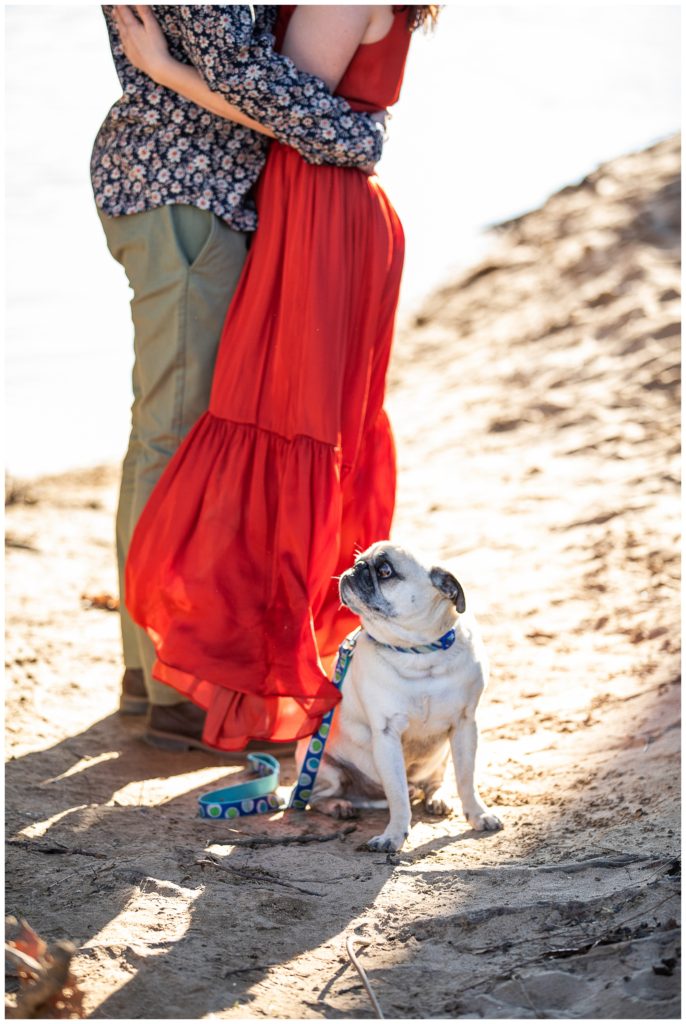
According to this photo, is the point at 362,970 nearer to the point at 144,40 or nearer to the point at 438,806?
the point at 438,806

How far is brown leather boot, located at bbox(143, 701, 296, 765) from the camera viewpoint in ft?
11.7

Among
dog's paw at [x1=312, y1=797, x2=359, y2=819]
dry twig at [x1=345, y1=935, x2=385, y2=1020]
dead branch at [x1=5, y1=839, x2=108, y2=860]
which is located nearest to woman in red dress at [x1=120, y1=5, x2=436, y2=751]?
dog's paw at [x1=312, y1=797, x2=359, y2=819]

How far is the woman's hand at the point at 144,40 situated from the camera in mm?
3129

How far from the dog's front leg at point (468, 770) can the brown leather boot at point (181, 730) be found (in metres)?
0.80

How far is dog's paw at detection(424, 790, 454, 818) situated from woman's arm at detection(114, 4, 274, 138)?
1.83 metres

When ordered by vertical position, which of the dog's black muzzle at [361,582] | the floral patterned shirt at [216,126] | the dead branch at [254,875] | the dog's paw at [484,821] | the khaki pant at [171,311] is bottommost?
the dog's paw at [484,821]

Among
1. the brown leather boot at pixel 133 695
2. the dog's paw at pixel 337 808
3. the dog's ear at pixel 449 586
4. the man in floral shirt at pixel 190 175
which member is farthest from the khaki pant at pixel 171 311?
the dog's ear at pixel 449 586

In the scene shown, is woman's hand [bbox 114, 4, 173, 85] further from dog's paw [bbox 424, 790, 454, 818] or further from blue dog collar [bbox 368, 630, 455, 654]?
dog's paw [bbox 424, 790, 454, 818]

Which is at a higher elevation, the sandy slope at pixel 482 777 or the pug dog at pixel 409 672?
the pug dog at pixel 409 672

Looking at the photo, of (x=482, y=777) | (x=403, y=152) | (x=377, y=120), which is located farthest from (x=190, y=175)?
(x=403, y=152)

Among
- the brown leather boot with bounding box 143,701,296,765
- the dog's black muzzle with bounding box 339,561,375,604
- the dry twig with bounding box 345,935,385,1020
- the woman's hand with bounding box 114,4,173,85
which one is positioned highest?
the woman's hand with bounding box 114,4,173,85

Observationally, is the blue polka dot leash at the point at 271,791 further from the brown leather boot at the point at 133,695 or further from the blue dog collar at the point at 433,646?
the brown leather boot at the point at 133,695

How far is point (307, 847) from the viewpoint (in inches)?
114

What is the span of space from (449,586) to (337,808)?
0.71 meters
